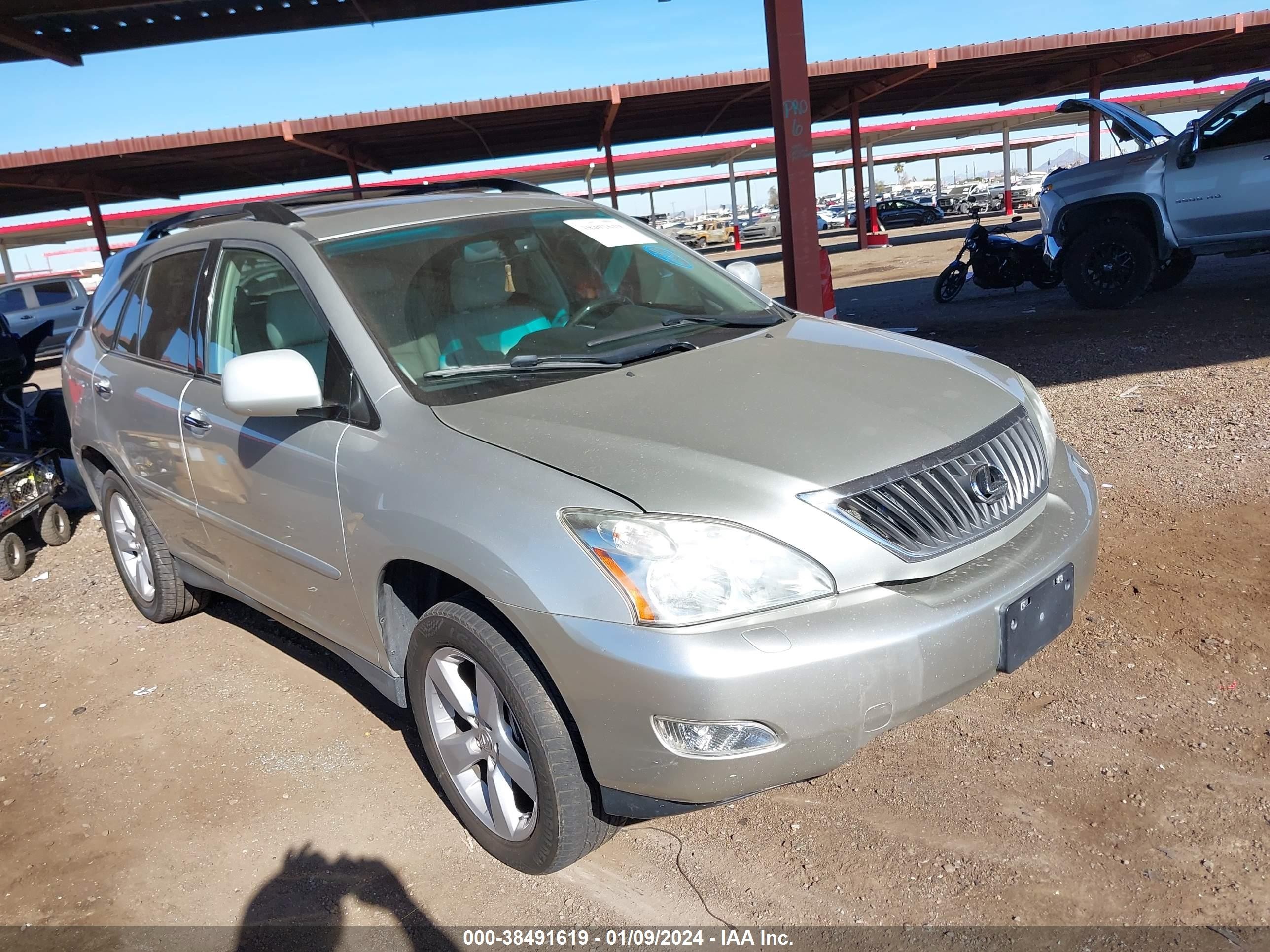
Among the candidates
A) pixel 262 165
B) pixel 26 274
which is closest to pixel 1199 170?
pixel 262 165

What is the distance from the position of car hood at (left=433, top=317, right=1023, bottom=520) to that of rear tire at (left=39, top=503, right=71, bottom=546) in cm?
497

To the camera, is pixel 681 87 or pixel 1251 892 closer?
pixel 1251 892

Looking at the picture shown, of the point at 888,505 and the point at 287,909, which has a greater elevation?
the point at 888,505

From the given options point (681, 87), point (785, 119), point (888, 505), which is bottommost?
point (888, 505)

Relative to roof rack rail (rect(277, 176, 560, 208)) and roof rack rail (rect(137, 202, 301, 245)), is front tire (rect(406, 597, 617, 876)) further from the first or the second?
roof rack rail (rect(277, 176, 560, 208))

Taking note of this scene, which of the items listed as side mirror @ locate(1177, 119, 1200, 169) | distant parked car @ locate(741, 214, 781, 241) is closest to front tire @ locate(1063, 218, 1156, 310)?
side mirror @ locate(1177, 119, 1200, 169)

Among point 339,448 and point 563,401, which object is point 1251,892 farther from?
point 339,448

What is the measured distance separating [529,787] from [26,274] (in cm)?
6197

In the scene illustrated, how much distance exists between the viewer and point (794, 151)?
8383mm

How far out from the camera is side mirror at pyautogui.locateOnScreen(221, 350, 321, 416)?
272 centimetres

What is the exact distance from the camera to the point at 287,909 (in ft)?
8.68

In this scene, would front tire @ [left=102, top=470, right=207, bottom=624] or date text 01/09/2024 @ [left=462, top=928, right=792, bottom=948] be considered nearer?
date text 01/09/2024 @ [left=462, top=928, right=792, bottom=948]

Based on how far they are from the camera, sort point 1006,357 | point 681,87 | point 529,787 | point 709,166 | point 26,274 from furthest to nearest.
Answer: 1. point 26,274
2. point 709,166
3. point 681,87
4. point 1006,357
5. point 529,787

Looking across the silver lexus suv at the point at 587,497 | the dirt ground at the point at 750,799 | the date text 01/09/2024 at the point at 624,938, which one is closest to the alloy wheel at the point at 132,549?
the dirt ground at the point at 750,799
